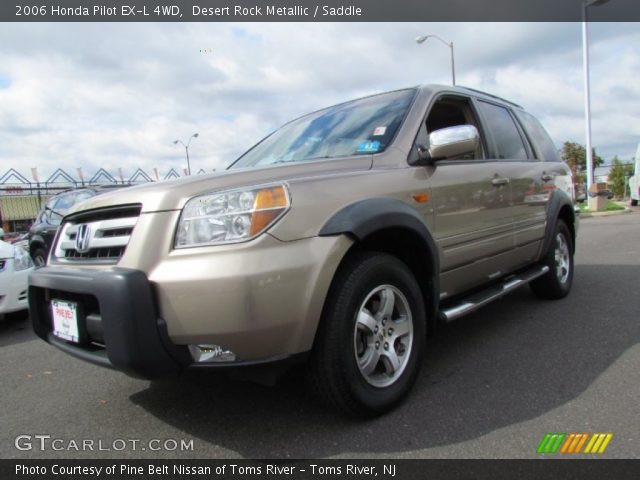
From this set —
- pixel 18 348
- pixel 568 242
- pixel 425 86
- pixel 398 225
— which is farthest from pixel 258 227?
pixel 568 242

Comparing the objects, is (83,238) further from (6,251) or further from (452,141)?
(6,251)

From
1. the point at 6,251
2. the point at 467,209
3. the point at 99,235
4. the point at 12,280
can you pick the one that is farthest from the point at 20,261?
the point at 467,209

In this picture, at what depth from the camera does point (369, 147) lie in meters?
2.88

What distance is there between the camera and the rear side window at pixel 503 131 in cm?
387

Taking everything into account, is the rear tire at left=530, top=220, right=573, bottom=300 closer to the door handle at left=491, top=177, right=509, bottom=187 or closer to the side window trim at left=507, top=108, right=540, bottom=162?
the side window trim at left=507, top=108, right=540, bottom=162

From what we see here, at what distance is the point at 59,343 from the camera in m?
2.45

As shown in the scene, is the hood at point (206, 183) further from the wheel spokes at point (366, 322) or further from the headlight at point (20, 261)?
the headlight at point (20, 261)

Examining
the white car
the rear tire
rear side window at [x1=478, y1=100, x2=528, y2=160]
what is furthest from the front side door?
the white car

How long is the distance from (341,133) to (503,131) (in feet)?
5.52

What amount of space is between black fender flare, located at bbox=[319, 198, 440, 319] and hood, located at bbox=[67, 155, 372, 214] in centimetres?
27

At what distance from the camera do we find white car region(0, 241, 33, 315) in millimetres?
4730

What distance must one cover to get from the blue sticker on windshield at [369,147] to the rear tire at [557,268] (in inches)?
95.0

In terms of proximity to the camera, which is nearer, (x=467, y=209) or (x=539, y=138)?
(x=467, y=209)

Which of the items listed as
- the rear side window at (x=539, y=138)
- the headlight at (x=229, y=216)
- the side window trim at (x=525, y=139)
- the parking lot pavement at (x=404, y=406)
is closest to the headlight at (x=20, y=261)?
the parking lot pavement at (x=404, y=406)
